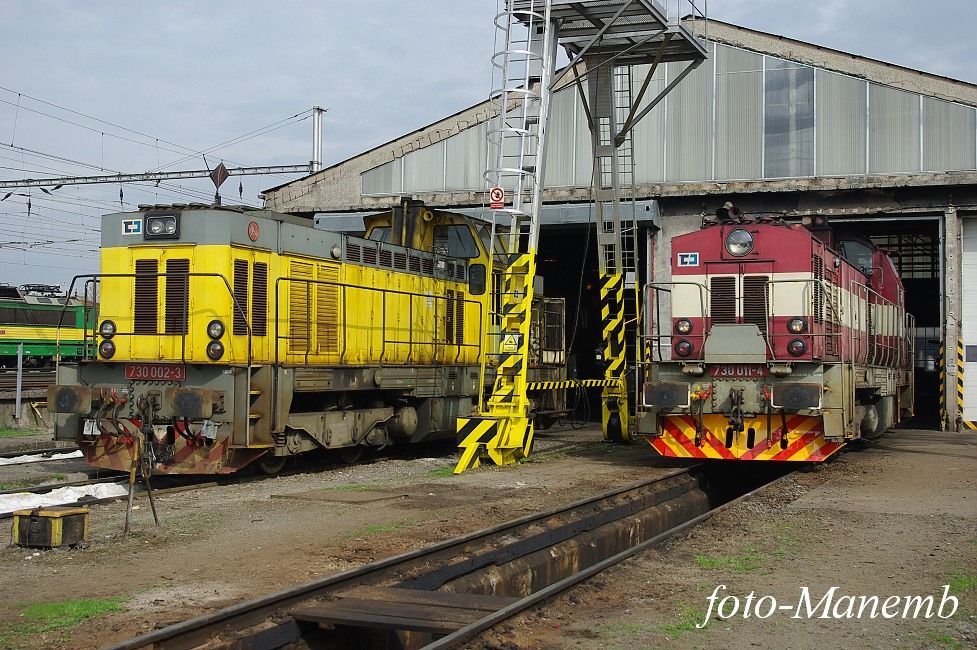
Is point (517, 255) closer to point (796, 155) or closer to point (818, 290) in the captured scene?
point (818, 290)

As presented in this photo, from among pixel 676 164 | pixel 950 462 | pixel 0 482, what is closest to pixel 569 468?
pixel 950 462

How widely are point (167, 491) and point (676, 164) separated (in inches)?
614

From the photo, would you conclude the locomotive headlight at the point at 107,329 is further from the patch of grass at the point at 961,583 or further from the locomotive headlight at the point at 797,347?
the patch of grass at the point at 961,583

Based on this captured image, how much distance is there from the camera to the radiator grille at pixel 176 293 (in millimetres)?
11828

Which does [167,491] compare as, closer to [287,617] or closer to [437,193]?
[287,617]

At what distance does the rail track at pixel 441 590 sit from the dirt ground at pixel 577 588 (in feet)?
1.23

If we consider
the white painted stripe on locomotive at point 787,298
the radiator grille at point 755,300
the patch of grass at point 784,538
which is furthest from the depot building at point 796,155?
the patch of grass at point 784,538

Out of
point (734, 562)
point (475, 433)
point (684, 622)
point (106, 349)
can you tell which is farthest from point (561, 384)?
point (684, 622)

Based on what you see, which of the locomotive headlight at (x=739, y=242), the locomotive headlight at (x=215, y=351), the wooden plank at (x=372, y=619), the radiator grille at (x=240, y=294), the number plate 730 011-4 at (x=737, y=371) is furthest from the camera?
the locomotive headlight at (x=739, y=242)

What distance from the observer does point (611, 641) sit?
548 cm

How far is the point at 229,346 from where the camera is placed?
11734mm

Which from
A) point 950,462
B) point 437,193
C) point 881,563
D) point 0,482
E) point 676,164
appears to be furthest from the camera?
point 437,193

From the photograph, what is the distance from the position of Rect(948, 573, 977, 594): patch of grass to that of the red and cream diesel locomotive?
4.77 meters

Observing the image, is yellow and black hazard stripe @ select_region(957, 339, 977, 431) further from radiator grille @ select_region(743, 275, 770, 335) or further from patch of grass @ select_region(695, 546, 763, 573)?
patch of grass @ select_region(695, 546, 763, 573)
